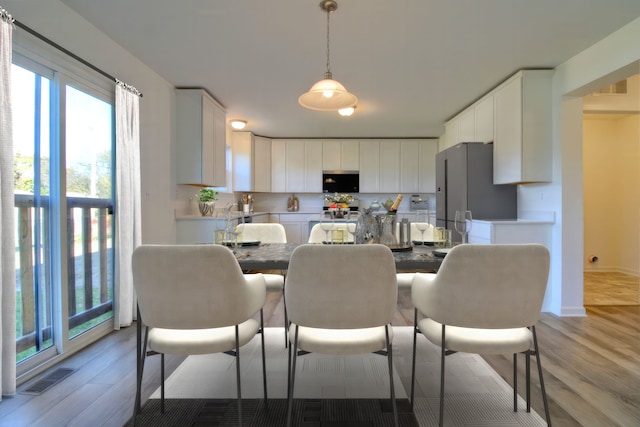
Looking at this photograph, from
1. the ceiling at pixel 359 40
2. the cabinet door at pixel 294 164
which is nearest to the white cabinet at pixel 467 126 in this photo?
→ the ceiling at pixel 359 40

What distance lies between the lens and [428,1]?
2.28 meters

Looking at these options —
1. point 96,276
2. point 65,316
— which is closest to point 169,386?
point 65,316

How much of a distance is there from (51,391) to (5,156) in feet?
4.26

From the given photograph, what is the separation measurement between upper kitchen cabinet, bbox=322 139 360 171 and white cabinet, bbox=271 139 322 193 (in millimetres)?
150

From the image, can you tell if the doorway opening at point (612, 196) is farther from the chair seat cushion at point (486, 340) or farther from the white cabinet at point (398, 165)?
the chair seat cushion at point (486, 340)

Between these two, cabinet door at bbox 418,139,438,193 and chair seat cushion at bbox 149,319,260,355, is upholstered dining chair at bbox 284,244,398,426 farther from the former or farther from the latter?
cabinet door at bbox 418,139,438,193

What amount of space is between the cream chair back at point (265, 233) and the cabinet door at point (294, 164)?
406 centimetres

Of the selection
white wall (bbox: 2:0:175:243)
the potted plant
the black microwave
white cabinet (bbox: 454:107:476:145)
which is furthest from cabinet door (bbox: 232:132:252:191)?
white cabinet (bbox: 454:107:476:145)

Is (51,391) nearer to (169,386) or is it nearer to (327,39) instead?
(169,386)

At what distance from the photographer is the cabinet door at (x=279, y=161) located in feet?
22.2

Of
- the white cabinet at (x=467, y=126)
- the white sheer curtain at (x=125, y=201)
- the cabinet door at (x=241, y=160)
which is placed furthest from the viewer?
the cabinet door at (x=241, y=160)

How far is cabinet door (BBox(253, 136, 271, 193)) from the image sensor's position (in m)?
6.48

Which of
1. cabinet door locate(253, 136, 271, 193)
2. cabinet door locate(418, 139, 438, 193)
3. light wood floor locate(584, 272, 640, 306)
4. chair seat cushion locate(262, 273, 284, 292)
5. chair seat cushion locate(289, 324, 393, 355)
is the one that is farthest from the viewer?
cabinet door locate(418, 139, 438, 193)

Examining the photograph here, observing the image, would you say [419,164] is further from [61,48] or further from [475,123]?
[61,48]
